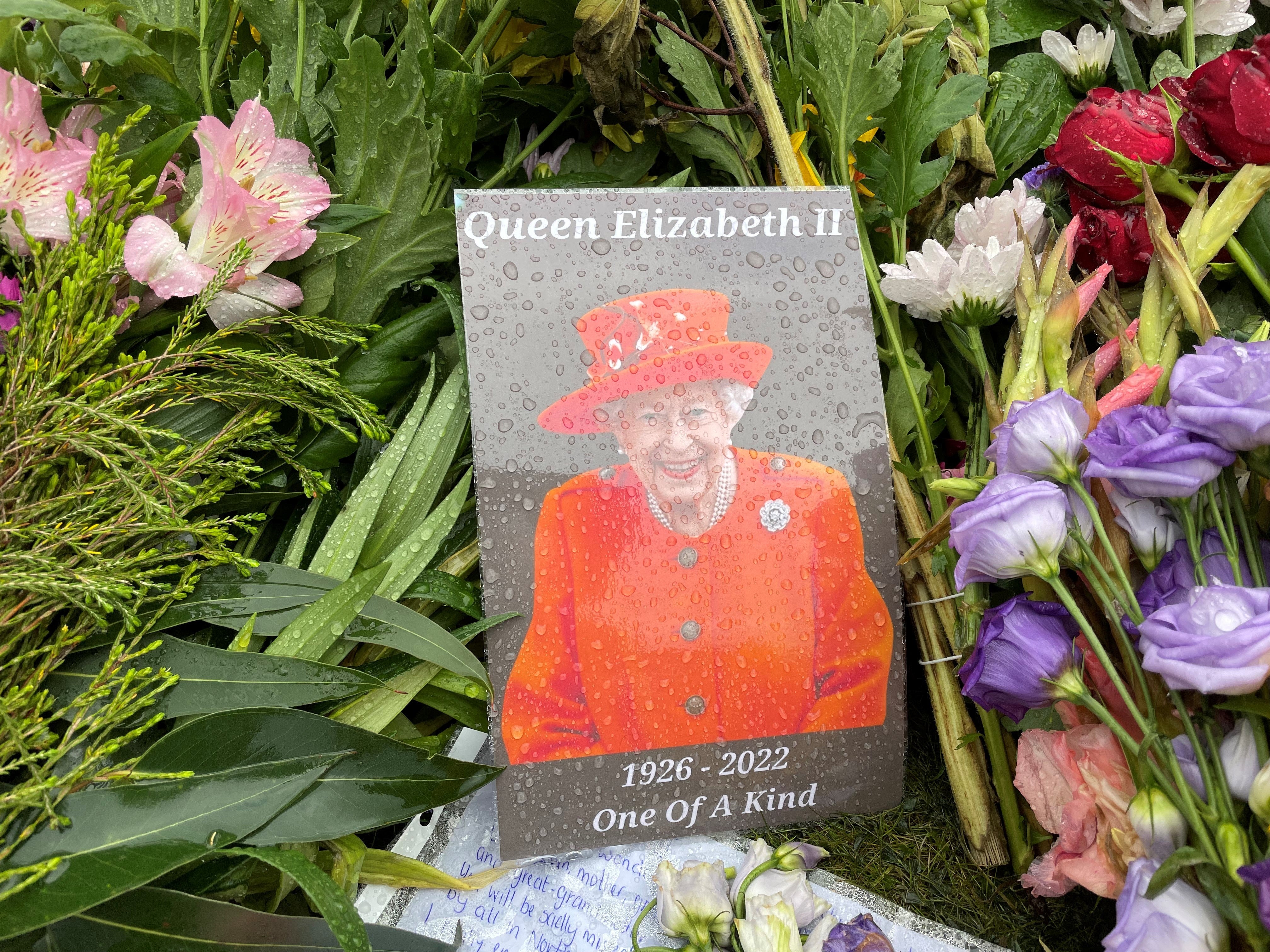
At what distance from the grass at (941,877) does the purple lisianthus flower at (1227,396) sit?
0.33 meters

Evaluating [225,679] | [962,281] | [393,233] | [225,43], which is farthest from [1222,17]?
[225,679]

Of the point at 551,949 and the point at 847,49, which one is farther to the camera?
the point at 847,49

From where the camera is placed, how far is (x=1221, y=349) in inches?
17.8

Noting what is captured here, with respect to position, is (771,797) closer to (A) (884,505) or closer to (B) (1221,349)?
(A) (884,505)

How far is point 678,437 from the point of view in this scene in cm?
65

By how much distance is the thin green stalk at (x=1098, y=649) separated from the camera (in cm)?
42

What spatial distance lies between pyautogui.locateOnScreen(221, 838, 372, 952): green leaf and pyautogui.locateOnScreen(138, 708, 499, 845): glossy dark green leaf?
0.05 feet

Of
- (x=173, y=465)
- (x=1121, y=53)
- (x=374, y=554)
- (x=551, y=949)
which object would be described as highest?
(x=1121, y=53)

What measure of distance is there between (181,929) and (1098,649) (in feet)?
1.64

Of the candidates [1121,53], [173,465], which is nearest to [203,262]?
[173,465]

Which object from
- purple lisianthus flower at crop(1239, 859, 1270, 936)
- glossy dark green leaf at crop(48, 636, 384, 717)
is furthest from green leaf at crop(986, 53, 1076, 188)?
glossy dark green leaf at crop(48, 636, 384, 717)

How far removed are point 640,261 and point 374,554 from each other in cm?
31

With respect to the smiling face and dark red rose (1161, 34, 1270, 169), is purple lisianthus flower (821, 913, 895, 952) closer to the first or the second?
the smiling face

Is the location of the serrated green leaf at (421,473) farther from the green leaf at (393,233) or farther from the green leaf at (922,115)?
the green leaf at (922,115)
